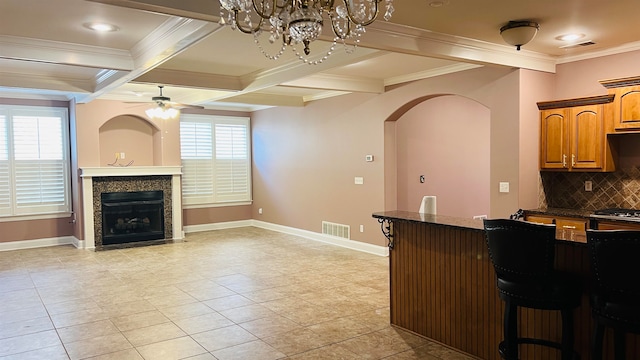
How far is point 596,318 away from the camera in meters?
2.50

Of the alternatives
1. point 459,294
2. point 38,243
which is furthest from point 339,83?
point 38,243

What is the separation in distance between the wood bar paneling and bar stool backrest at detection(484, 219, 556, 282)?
0.30 metres

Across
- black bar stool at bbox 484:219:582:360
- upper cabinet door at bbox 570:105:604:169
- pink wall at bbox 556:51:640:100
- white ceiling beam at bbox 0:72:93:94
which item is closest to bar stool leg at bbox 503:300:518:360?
black bar stool at bbox 484:219:582:360

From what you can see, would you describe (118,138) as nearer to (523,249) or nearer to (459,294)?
(459,294)

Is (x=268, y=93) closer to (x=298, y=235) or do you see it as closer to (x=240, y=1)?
(x=298, y=235)

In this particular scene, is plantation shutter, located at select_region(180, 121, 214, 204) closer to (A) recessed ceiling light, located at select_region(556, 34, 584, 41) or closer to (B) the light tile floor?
(B) the light tile floor

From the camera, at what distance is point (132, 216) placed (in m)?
8.87

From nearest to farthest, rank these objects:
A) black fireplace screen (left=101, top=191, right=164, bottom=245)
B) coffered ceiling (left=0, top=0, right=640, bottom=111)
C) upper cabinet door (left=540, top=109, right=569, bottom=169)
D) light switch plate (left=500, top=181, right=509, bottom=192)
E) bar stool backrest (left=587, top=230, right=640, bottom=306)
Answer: bar stool backrest (left=587, top=230, right=640, bottom=306)
coffered ceiling (left=0, top=0, right=640, bottom=111)
upper cabinet door (left=540, top=109, right=569, bottom=169)
light switch plate (left=500, top=181, right=509, bottom=192)
black fireplace screen (left=101, top=191, right=164, bottom=245)

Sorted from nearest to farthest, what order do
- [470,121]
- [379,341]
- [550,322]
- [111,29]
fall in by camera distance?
[550,322]
[379,341]
[111,29]
[470,121]

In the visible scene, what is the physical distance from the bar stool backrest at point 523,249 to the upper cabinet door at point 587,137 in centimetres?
285

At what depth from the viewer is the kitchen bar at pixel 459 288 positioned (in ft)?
9.73

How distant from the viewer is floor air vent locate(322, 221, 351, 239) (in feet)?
26.3

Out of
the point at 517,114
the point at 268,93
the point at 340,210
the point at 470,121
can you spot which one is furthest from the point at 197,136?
the point at 517,114

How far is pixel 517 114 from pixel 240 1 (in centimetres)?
395
